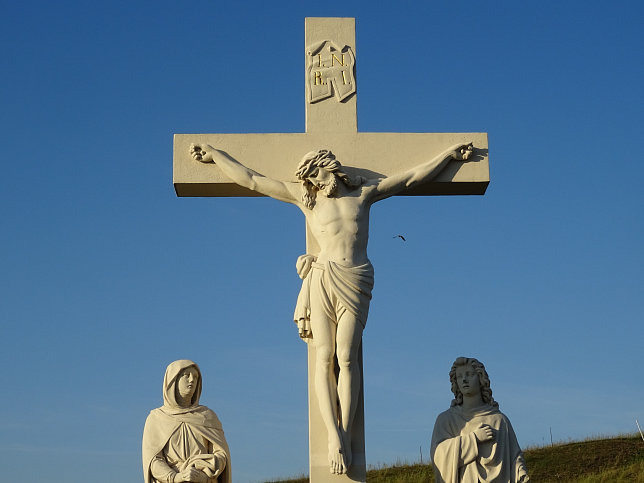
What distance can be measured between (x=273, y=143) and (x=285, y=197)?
1.80ft

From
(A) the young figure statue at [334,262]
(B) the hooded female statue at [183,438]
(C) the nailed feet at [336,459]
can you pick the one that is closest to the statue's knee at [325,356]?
(A) the young figure statue at [334,262]

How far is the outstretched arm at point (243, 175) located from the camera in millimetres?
9281

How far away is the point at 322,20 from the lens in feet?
32.3

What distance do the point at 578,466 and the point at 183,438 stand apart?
11069 mm

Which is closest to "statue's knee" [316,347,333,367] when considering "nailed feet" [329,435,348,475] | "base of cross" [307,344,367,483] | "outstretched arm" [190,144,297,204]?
"base of cross" [307,344,367,483]

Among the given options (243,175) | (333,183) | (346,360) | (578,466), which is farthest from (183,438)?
(578,466)

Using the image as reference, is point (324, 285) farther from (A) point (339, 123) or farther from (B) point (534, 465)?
(B) point (534, 465)

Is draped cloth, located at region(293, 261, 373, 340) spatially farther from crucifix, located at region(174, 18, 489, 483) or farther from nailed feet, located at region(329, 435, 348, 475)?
nailed feet, located at region(329, 435, 348, 475)

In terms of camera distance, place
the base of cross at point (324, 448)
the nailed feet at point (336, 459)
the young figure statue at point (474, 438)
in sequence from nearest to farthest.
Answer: the nailed feet at point (336, 459) → the base of cross at point (324, 448) → the young figure statue at point (474, 438)

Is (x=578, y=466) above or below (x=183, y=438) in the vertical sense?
below

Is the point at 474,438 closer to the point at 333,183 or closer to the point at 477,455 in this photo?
the point at 477,455

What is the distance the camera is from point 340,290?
28.3 ft

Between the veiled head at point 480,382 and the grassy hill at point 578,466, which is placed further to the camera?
the grassy hill at point 578,466

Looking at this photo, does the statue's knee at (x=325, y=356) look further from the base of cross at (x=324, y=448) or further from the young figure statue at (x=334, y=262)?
the base of cross at (x=324, y=448)
